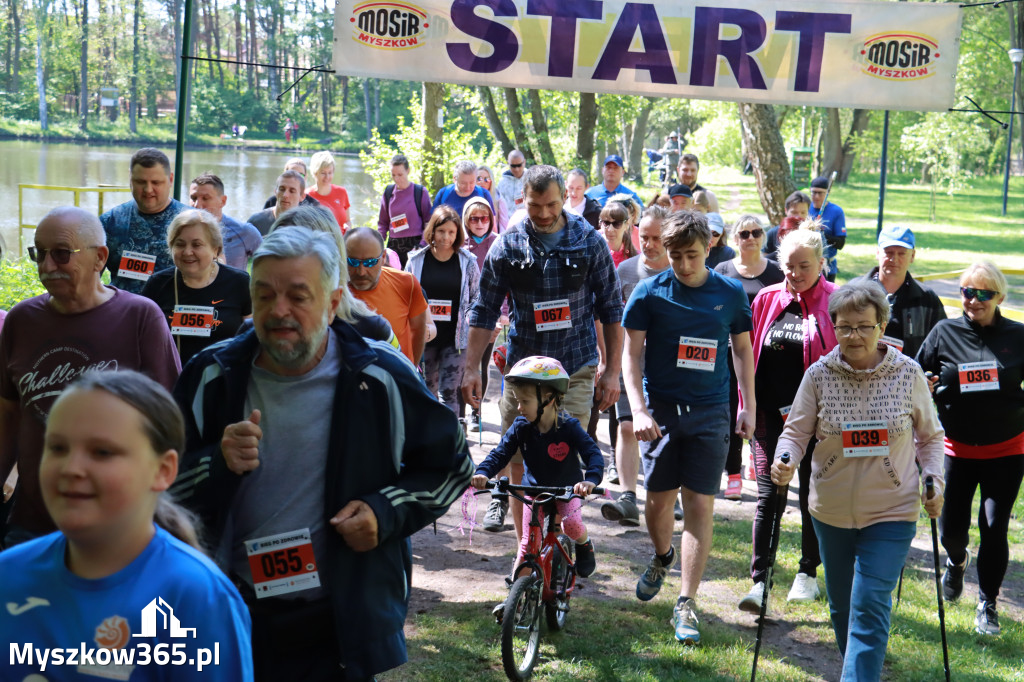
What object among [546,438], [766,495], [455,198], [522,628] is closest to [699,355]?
[546,438]

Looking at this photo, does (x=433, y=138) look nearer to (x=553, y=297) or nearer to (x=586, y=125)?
(x=586, y=125)

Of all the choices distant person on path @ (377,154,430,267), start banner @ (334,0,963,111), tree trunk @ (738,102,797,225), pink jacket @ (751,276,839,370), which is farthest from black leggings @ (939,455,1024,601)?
tree trunk @ (738,102,797,225)

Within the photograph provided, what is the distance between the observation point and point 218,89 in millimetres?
68500

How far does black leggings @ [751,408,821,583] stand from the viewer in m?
5.99

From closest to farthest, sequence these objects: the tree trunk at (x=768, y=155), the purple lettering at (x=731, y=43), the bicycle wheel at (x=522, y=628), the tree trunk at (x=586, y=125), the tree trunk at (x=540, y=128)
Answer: the bicycle wheel at (x=522, y=628) < the purple lettering at (x=731, y=43) < the tree trunk at (x=768, y=155) < the tree trunk at (x=540, y=128) < the tree trunk at (x=586, y=125)

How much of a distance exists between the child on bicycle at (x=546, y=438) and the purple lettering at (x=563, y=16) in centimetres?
441

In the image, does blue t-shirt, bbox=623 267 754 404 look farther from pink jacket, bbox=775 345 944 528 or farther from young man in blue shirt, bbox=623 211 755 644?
pink jacket, bbox=775 345 944 528

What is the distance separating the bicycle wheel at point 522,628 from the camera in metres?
4.70

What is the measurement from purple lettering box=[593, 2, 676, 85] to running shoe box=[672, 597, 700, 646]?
499cm

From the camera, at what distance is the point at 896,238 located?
6.07 metres

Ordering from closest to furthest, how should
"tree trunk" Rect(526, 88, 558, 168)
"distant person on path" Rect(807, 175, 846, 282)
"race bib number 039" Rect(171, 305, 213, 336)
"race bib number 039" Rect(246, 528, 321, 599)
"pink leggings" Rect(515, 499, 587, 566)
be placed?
"race bib number 039" Rect(246, 528, 321, 599) < "race bib number 039" Rect(171, 305, 213, 336) < "pink leggings" Rect(515, 499, 587, 566) < "distant person on path" Rect(807, 175, 846, 282) < "tree trunk" Rect(526, 88, 558, 168)

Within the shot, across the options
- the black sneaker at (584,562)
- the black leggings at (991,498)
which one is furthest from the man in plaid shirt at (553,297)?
the black leggings at (991,498)

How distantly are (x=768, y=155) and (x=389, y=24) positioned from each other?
811 cm

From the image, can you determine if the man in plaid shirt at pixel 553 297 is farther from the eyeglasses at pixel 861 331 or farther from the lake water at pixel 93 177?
the lake water at pixel 93 177
